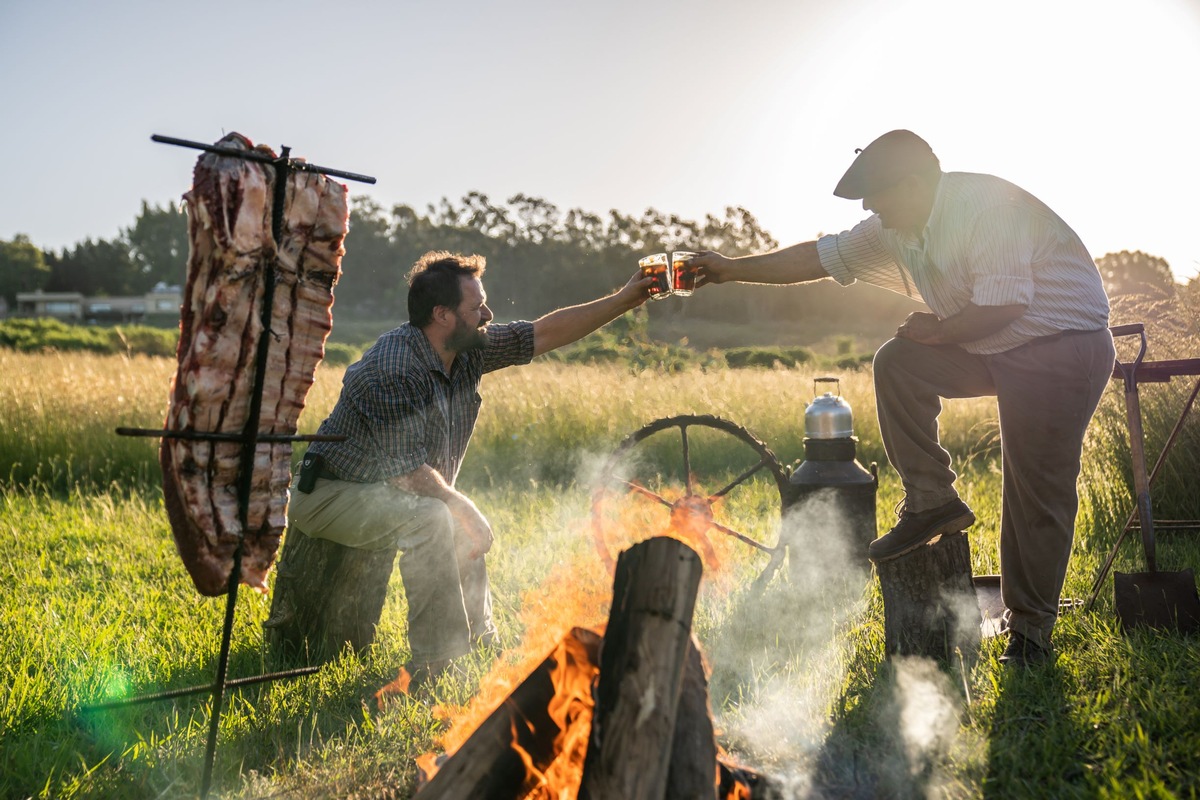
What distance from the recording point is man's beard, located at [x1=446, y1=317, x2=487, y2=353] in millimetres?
4211

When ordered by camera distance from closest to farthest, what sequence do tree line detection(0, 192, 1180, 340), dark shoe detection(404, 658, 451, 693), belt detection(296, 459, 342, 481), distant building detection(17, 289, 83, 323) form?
dark shoe detection(404, 658, 451, 693), belt detection(296, 459, 342, 481), tree line detection(0, 192, 1180, 340), distant building detection(17, 289, 83, 323)

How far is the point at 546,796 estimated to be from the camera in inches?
97.7

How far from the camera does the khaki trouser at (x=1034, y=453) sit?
3.54 meters

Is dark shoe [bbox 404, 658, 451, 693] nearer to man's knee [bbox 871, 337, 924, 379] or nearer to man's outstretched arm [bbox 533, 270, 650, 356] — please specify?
man's outstretched arm [bbox 533, 270, 650, 356]

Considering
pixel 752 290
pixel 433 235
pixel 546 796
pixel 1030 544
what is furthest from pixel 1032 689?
pixel 433 235

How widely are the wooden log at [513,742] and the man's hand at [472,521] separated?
147cm

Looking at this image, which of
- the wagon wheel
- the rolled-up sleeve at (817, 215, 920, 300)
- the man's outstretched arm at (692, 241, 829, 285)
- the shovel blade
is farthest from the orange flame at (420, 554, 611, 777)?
the shovel blade

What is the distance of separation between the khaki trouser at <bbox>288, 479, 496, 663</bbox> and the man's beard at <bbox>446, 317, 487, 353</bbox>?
0.78 m

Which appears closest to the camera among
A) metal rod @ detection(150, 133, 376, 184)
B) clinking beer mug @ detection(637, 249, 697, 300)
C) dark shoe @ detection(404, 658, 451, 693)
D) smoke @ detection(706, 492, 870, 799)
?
metal rod @ detection(150, 133, 376, 184)

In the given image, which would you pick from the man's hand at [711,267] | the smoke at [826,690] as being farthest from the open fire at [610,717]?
the man's hand at [711,267]

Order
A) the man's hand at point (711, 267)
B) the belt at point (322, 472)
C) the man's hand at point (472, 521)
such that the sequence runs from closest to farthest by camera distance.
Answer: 1. the man's hand at point (472, 521)
2. the belt at point (322, 472)
3. the man's hand at point (711, 267)

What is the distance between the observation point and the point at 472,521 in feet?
12.9

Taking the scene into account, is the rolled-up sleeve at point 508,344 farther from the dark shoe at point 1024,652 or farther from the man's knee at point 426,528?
the dark shoe at point 1024,652

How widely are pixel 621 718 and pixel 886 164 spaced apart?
Answer: 8.64 feet
